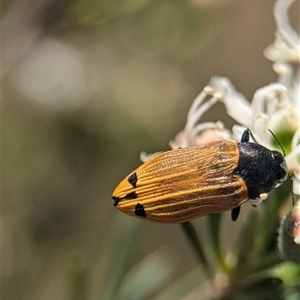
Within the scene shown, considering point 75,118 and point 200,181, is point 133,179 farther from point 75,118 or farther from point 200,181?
point 75,118

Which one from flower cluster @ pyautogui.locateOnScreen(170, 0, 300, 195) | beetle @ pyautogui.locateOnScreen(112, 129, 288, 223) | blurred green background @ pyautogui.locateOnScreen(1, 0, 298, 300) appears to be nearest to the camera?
beetle @ pyautogui.locateOnScreen(112, 129, 288, 223)

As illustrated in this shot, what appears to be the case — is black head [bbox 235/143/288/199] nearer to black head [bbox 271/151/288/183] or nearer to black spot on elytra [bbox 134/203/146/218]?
black head [bbox 271/151/288/183]

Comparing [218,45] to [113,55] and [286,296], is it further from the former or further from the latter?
[286,296]

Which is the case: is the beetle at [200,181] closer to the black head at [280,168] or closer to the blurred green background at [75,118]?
the black head at [280,168]

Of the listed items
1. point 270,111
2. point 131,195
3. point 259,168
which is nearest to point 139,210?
point 131,195

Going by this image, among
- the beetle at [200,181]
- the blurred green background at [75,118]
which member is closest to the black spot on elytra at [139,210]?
the beetle at [200,181]

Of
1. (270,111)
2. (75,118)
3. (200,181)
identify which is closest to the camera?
(200,181)

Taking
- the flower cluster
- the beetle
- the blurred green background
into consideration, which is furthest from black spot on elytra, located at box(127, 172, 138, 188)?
the blurred green background

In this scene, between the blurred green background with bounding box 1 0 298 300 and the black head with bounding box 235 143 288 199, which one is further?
the blurred green background with bounding box 1 0 298 300

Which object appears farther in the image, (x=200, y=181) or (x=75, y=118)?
(x=75, y=118)
